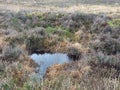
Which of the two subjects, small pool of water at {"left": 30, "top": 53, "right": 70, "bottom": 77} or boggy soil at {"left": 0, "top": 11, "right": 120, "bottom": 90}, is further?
small pool of water at {"left": 30, "top": 53, "right": 70, "bottom": 77}

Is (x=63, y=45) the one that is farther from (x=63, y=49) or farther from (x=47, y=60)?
(x=47, y=60)

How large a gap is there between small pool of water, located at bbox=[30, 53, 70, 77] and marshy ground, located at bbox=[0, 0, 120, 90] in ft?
1.00

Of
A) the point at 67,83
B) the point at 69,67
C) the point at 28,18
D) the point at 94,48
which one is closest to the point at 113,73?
the point at 69,67

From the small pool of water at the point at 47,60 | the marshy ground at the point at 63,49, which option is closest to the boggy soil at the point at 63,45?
the marshy ground at the point at 63,49

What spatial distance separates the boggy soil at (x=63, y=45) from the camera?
11.5 metres

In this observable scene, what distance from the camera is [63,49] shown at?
17.8 meters

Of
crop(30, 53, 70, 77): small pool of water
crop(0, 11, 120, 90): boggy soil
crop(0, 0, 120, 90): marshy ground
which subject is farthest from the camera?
crop(30, 53, 70, 77): small pool of water

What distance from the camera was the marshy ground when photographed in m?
7.05

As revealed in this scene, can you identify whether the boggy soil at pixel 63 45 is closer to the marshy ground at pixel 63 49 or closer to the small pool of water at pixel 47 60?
the marshy ground at pixel 63 49

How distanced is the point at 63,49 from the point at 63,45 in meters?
0.64

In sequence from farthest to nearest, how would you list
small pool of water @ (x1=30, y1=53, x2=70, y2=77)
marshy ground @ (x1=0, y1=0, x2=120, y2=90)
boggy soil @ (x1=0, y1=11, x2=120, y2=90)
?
small pool of water @ (x1=30, y1=53, x2=70, y2=77) < boggy soil @ (x1=0, y1=11, x2=120, y2=90) < marshy ground @ (x1=0, y1=0, x2=120, y2=90)

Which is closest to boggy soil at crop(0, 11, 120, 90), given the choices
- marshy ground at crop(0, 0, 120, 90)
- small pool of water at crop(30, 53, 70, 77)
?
marshy ground at crop(0, 0, 120, 90)

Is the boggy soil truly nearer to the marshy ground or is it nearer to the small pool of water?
the marshy ground

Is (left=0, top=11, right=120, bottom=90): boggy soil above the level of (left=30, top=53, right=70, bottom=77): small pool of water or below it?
above
